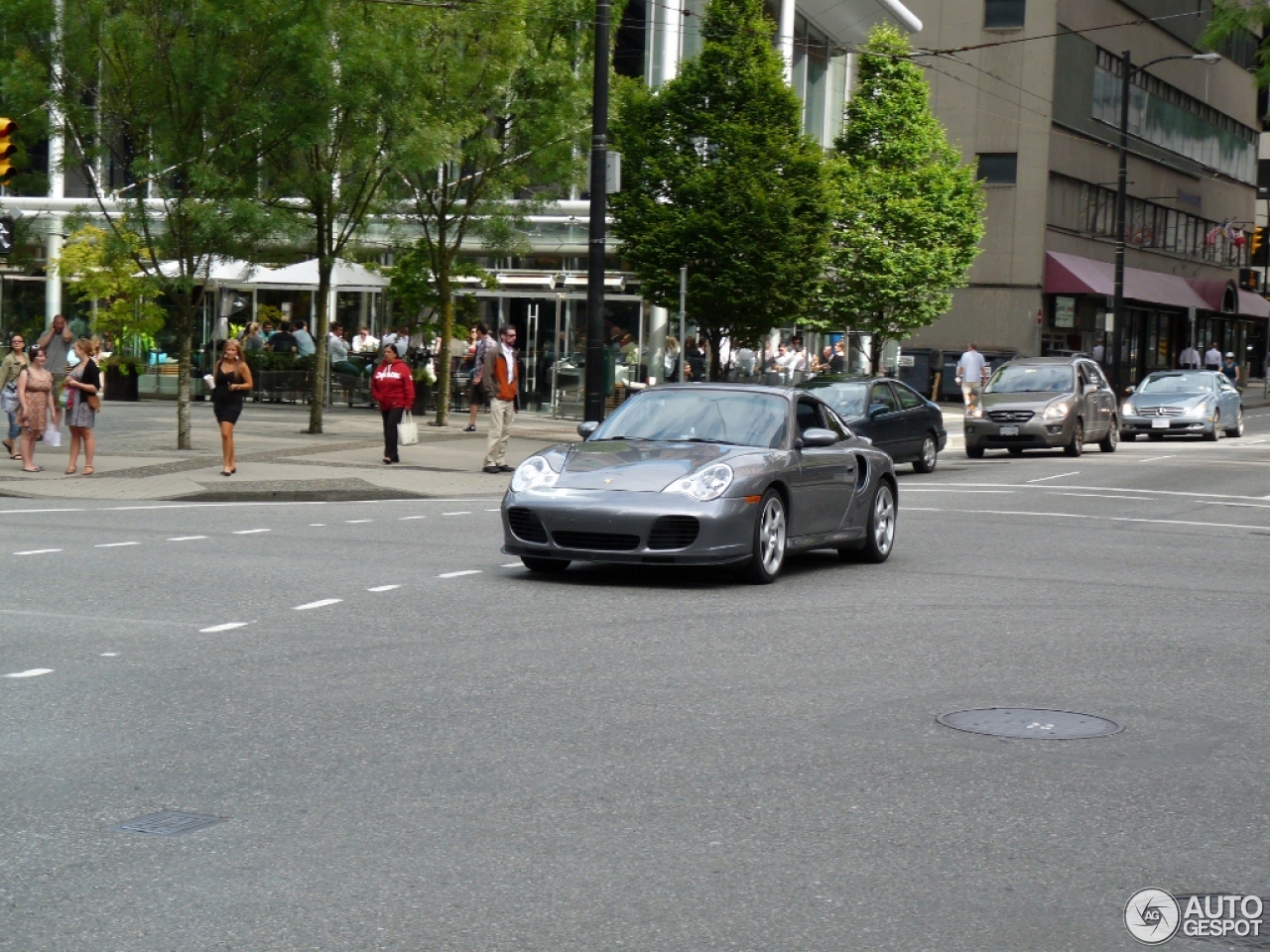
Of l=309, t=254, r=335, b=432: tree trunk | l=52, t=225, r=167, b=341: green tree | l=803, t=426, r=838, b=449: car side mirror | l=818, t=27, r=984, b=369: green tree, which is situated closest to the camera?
l=803, t=426, r=838, b=449: car side mirror

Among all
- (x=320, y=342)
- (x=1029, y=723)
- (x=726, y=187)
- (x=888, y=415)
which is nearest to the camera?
(x=1029, y=723)

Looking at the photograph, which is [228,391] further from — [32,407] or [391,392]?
[391,392]

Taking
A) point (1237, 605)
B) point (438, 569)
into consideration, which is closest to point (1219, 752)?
point (1237, 605)

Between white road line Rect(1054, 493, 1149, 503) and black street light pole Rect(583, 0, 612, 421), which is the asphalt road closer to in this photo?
white road line Rect(1054, 493, 1149, 503)

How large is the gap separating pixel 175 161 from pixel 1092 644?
18.0 meters

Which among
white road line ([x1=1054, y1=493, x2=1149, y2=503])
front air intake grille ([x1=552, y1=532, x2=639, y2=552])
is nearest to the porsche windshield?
front air intake grille ([x1=552, y1=532, x2=639, y2=552])

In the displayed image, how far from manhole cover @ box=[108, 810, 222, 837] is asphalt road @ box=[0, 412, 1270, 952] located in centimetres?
6

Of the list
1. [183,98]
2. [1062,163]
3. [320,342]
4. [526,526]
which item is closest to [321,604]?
[526,526]

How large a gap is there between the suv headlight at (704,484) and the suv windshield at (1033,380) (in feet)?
64.8

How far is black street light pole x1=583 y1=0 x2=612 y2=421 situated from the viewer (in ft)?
79.3

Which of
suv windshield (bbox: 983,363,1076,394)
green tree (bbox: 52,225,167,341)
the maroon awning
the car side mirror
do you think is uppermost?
the maroon awning

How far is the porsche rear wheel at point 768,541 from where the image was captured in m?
13.1

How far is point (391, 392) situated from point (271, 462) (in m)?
1.85

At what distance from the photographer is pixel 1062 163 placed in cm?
6188
